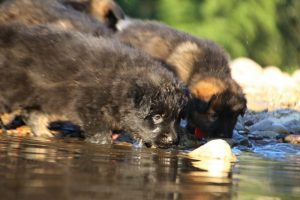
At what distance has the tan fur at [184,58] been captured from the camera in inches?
350

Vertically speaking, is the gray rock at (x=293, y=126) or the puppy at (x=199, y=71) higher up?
the puppy at (x=199, y=71)

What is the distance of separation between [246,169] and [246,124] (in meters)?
4.36

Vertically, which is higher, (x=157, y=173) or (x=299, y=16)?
(x=299, y=16)

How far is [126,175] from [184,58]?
17.6ft

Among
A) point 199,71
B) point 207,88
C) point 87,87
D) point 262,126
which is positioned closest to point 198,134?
point 207,88

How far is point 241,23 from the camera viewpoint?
51.5 feet

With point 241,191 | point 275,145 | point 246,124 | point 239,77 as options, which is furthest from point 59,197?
point 239,77

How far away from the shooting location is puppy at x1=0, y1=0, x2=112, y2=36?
25.9 feet

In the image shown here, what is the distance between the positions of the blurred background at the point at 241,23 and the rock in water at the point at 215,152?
9.13 metres

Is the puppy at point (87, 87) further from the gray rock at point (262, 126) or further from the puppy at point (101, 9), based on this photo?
the puppy at point (101, 9)

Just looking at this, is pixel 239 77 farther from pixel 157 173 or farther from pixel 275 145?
pixel 157 173

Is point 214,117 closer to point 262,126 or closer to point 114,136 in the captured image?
point 262,126

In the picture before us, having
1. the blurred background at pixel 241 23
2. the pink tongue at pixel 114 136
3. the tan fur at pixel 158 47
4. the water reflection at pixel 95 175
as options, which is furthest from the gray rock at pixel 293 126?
the blurred background at pixel 241 23

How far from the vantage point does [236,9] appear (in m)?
15.7
